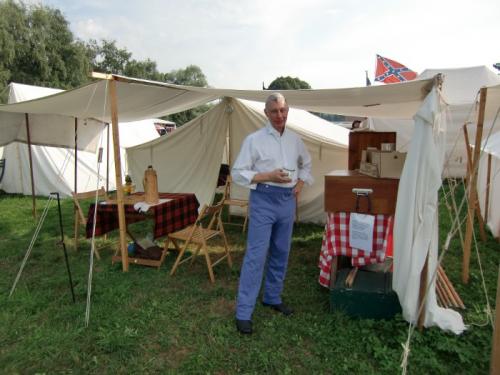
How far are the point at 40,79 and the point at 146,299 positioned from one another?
696 inches

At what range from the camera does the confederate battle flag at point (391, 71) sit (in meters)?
10.3

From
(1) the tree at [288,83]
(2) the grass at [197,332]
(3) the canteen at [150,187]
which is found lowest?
(2) the grass at [197,332]

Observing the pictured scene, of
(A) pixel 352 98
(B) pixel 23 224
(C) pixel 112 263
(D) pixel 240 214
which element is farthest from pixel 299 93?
(B) pixel 23 224

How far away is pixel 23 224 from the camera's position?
5195mm

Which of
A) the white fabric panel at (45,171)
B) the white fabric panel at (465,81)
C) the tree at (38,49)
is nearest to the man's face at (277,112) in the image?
the white fabric panel at (45,171)

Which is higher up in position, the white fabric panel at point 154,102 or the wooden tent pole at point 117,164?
the white fabric panel at point 154,102

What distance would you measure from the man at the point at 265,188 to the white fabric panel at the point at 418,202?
2.34 ft

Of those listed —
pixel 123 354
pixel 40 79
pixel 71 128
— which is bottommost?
pixel 123 354

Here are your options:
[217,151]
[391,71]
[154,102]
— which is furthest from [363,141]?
[391,71]

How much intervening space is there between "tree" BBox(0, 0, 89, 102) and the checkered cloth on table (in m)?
13.8

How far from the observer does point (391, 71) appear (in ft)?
34.1

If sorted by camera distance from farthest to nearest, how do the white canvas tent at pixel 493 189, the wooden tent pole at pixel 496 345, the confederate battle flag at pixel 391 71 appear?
the confederate battle flag at pixel 391 71
the white canvas tent at pixel 493 189
the wooden tent pole at pixel 496 345

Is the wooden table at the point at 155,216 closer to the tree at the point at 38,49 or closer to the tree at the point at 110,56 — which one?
the tree at the point at 38,49

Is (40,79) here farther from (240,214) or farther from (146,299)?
(146,299)
